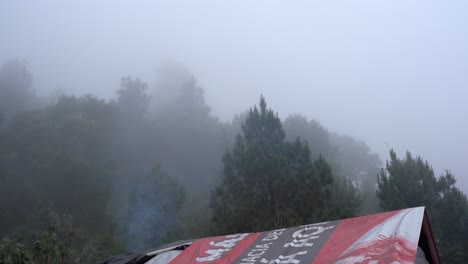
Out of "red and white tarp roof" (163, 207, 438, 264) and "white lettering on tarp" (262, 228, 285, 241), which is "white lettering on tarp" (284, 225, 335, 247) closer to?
"red and white tarp roof" (163, 207, 438, 264)

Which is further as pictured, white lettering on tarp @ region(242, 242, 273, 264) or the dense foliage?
the dense foliage

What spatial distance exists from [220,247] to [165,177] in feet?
27.3

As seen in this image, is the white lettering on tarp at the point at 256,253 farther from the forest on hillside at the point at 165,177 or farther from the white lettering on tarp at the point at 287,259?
the forest on hillside at the point at 165,177

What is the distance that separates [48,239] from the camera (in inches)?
252

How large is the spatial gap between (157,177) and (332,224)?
29.5 feet

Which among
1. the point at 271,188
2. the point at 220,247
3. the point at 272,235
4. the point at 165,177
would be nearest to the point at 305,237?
the point at 272,235

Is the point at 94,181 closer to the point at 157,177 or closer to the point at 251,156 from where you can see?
the point at 157,177

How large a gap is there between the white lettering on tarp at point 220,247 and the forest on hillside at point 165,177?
327 centimetres

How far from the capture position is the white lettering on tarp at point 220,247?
4.08 metres

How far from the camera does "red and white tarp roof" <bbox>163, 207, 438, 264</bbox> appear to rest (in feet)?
9.37

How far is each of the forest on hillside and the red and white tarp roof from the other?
11.7 feet

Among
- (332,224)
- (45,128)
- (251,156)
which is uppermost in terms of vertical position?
(45,128)

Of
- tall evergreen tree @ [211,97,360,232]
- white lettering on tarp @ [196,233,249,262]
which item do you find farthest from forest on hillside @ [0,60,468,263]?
white lettering on tarp @ [196,233,249,262]

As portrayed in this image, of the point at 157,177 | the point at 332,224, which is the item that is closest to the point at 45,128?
the point at 157,177
